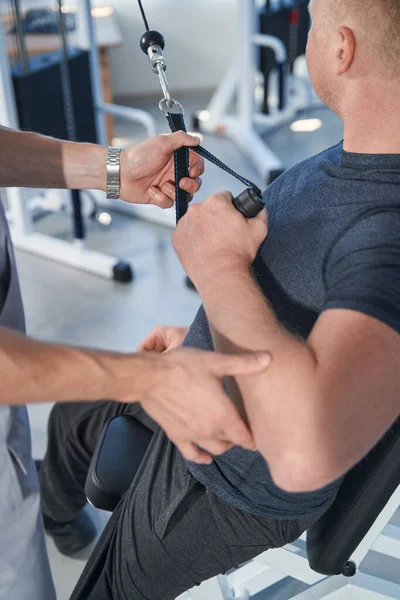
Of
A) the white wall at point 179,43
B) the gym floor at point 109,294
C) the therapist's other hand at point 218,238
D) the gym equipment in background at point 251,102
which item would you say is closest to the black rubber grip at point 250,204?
the therapist's other hand at point 218,238

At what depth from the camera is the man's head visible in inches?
39.1

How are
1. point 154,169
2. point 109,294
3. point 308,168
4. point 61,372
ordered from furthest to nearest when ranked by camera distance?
point 109,294 → point 154,169 → point 308,168 → point 61,372

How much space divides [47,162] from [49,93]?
1.81 m

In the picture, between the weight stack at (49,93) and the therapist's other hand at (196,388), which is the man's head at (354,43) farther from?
the weight stack at (49,93)

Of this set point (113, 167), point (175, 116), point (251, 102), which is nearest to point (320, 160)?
point (175, 116)

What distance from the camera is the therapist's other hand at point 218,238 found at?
3.32 feet

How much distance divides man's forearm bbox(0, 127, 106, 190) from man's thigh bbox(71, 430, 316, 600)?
536 mm

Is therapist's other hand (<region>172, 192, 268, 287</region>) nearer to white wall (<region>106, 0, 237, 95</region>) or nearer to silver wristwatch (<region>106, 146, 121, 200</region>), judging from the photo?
silver wristwatch (<region>106, 146, 121, 200</region>)

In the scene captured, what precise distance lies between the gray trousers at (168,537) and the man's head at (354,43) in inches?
25.9

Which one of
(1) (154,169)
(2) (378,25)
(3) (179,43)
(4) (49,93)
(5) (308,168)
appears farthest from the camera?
(3) (179,43)

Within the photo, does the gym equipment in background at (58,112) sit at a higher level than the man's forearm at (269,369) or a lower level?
lower

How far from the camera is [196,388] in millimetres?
857

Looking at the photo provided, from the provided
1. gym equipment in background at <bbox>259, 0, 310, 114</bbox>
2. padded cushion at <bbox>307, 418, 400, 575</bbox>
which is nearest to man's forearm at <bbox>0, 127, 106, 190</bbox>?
Answer: padded cushion at <bbox>307, 418, 400, 575</bbox>

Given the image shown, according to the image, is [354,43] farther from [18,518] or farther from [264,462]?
[18,518]
